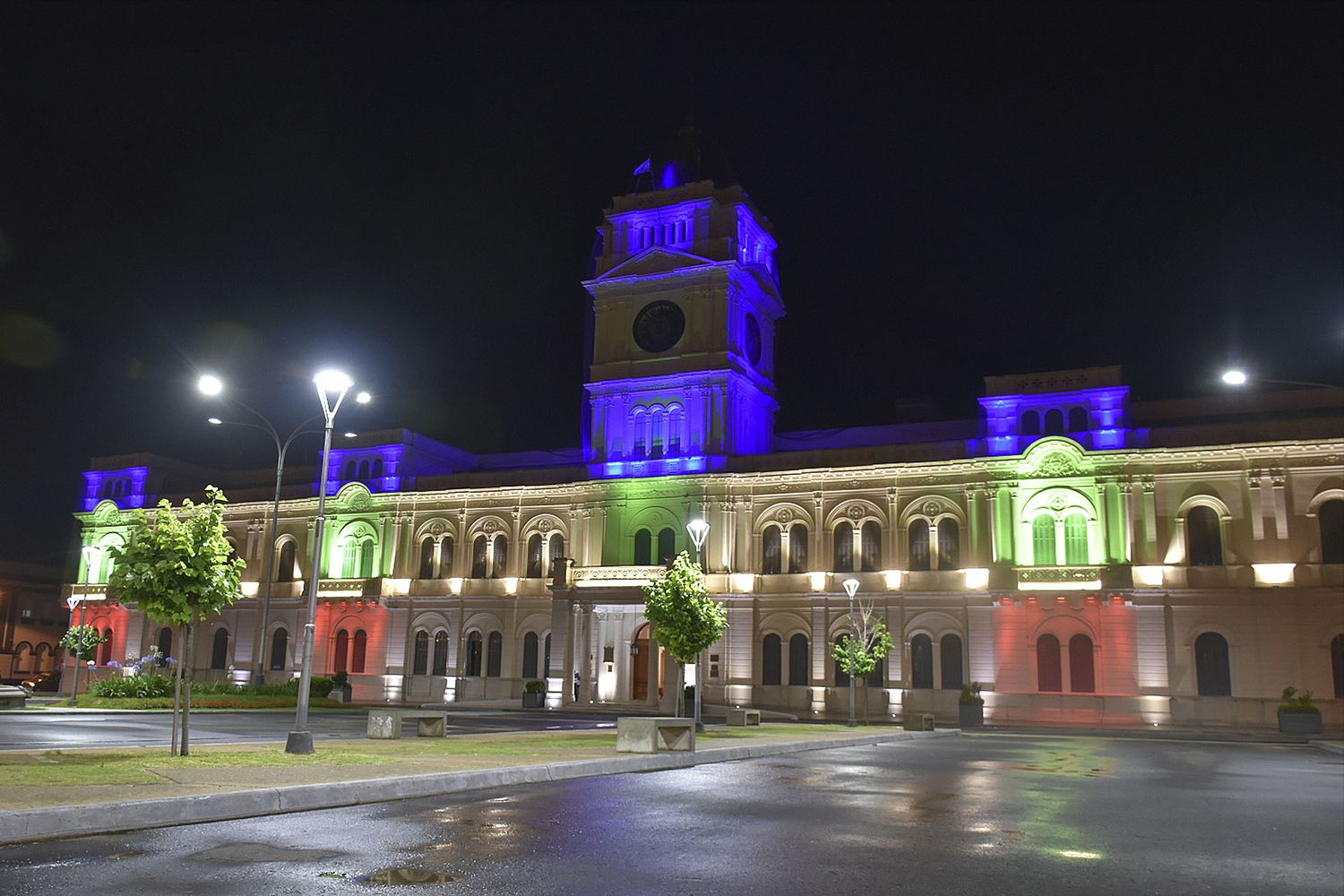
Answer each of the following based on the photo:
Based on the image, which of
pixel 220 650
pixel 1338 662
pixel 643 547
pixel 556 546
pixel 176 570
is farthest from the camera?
pixel 220 650

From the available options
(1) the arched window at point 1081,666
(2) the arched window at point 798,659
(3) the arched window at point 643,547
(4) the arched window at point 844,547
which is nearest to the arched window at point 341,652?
(3) the arched window at point 643,547

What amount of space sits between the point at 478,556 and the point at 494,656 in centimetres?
547

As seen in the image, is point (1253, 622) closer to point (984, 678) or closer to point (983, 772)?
point (984, 678)

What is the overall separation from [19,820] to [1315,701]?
44.3 m

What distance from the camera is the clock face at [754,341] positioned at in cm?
5762

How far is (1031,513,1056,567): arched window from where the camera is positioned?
46.8 metres

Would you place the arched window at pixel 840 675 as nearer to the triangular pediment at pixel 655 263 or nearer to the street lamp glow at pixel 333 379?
the triangular pediment at pixel 655 263

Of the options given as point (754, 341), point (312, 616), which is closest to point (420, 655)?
point (754, 341)

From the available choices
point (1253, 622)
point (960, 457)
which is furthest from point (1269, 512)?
point (960, 457)

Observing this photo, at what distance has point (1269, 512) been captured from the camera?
43.7 m

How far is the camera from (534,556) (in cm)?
5766

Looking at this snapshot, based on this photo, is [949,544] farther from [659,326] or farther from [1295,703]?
[659,326]

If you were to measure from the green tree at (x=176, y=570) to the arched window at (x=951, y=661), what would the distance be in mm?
35933

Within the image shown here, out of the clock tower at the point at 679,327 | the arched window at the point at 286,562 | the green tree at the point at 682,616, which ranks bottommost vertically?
the green tree at the point at 682,616
